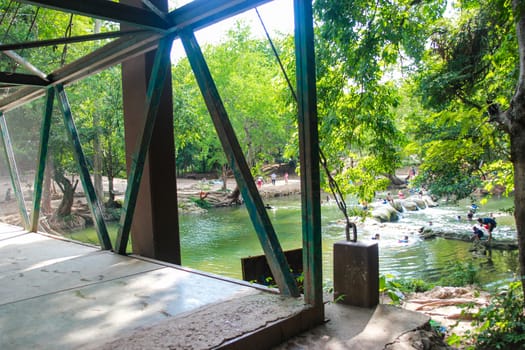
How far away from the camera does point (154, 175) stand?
417 cm

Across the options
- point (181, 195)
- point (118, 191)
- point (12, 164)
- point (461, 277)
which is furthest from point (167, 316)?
Answer: point (181, 195)

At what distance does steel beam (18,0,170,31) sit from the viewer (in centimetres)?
269

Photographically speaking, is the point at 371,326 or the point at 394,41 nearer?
the point at 371,326

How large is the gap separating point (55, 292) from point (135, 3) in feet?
9.51

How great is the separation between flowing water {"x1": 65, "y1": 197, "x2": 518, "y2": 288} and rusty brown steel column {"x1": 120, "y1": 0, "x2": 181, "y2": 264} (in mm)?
6447

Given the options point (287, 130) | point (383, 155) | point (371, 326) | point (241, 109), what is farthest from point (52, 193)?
point (371, 326)

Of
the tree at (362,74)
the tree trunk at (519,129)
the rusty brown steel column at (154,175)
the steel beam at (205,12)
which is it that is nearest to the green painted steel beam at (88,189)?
the rusty brown steel column at (154,175)

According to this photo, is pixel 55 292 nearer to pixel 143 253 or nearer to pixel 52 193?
pixel 143 253

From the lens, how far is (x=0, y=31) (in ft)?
39.6

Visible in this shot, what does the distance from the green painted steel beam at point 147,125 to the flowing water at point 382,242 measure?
22.5 feet

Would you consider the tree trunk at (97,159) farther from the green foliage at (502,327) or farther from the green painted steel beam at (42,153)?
the green foliage at (502,327)

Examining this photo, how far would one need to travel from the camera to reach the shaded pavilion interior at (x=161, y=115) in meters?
2.57

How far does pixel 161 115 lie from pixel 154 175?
65 centimetres

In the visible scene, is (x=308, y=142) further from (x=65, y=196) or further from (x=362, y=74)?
(x=65, y=196)
